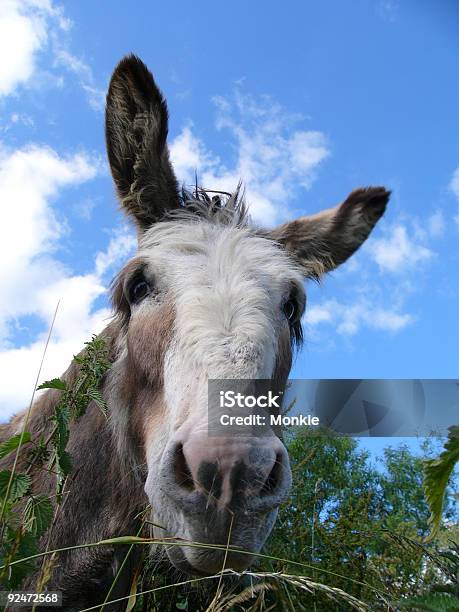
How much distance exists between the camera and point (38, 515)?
2.29 metres

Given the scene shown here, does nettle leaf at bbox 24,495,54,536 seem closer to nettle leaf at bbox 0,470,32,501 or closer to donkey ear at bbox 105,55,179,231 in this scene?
nettle leaf at bbox 0,470,32,501

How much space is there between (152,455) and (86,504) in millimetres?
1027

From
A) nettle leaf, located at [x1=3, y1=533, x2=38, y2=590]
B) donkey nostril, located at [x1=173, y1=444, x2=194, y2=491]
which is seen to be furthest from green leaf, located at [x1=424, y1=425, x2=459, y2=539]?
nettle leaf, located at [x1=3, y1=533, x2=38, y2=590]

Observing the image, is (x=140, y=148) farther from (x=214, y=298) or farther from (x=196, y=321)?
(x=196, y=321)

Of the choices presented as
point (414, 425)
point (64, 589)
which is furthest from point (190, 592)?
point (414, 425)

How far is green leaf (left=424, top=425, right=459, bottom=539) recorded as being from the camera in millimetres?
1406

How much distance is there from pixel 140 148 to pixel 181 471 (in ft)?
9.40

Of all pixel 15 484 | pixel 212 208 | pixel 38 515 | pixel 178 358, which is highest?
pixel 212 208

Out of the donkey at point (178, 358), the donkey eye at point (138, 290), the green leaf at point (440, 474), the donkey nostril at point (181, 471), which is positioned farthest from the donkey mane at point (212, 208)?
the green leaf at point (440, 474)

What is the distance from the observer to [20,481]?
2.31 meters

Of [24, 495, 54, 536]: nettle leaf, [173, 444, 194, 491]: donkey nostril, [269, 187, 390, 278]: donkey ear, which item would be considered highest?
[269, 187, 390, 278]: donkey ear

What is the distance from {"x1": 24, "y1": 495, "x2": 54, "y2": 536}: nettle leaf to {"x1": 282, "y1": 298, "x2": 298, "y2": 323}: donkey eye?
1909mm

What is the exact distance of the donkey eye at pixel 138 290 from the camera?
3561mm

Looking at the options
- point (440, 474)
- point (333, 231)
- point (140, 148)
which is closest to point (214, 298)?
point (440, 474)
